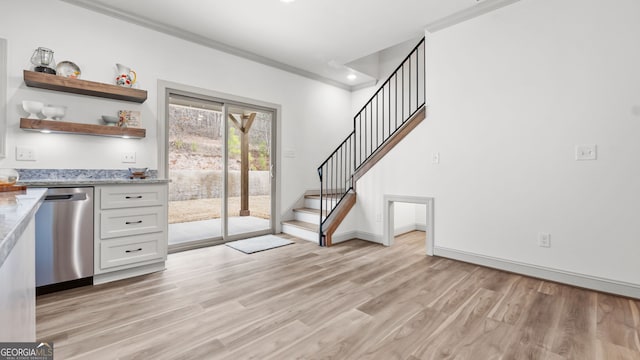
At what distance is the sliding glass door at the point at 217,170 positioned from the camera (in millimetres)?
3770

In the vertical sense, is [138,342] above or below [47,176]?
below

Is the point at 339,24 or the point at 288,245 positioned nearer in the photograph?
the point at 339,24

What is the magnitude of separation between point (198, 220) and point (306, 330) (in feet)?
9.38

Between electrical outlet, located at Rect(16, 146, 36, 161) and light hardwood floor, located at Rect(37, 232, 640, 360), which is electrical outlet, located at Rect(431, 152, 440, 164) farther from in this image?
electrical outlet, located at Rect(16, 146, 36, 161)

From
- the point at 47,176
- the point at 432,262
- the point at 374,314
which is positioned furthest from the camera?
the point at 432,262

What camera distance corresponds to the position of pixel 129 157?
3236 mm

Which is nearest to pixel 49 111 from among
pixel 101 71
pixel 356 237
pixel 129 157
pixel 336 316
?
pixel 101 71

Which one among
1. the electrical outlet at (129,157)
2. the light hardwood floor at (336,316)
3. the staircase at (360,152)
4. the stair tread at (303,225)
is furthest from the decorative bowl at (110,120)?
the stair tread at (303,225)

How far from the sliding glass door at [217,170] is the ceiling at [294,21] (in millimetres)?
806

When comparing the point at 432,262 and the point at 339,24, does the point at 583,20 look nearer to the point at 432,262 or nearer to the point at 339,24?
the point at 339,24

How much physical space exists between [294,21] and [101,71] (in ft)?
7.00

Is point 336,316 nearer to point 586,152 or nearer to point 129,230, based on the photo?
point 129,230

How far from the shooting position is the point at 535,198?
286 cm

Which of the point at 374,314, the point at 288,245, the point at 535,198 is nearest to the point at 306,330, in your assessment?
the point at 374,314
